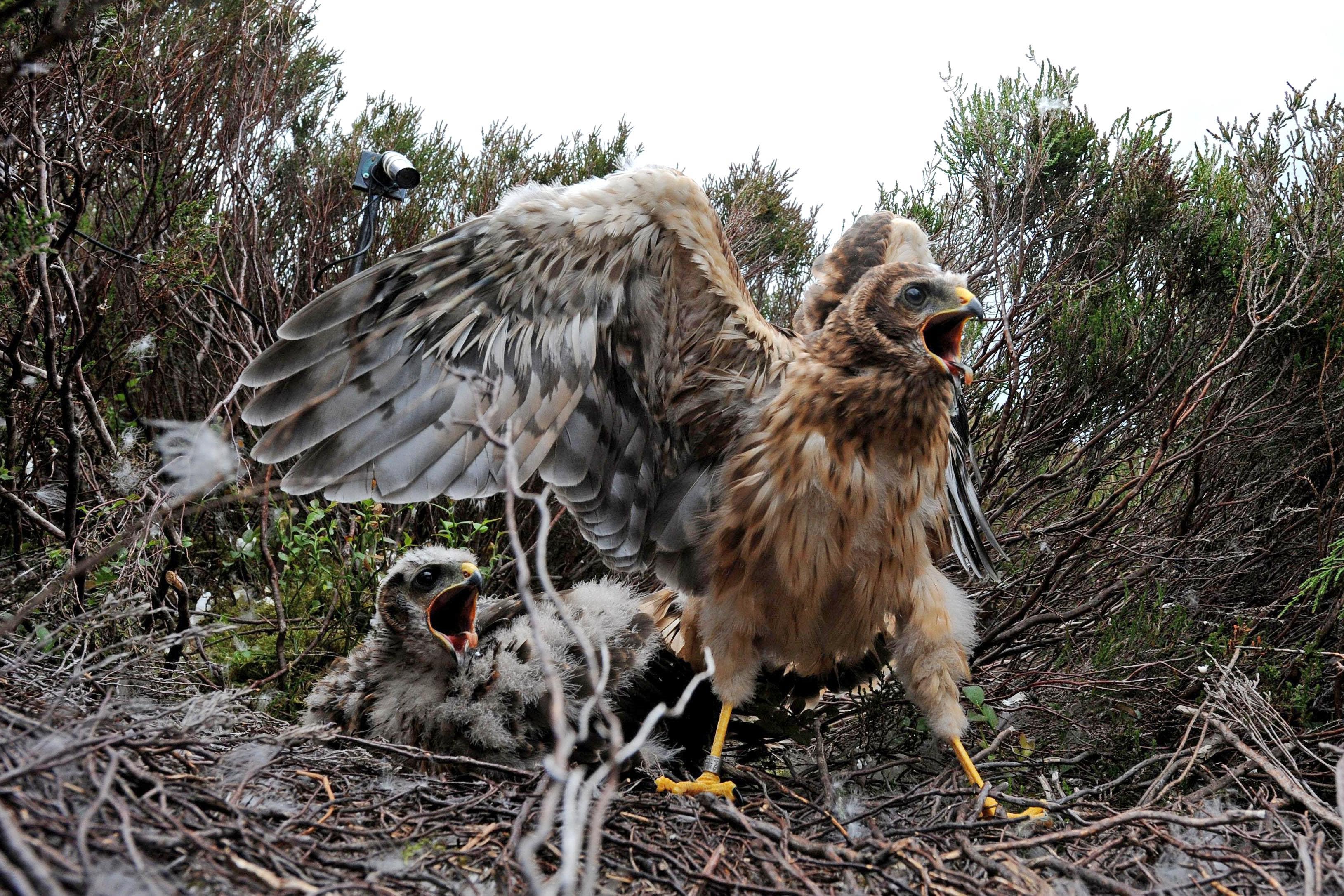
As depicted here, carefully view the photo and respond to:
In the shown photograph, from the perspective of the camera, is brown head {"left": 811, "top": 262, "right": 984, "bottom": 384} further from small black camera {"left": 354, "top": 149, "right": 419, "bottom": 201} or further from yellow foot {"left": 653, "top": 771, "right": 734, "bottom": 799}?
small black camera {"left": 354, "top": 149, "right": 419, "bottom": 201}

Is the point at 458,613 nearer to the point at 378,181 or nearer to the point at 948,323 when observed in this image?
A: the point at 948,323

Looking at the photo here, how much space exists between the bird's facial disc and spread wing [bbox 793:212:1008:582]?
0.42 meters

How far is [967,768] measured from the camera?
8.92 ft

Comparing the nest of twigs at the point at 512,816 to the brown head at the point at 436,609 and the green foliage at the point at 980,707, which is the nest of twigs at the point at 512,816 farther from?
the brown head at the point at 436,609

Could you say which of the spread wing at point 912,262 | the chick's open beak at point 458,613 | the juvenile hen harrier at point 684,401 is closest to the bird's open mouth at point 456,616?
the chick's open beak at point 458,613

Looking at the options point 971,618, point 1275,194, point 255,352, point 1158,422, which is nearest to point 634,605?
point 971,618

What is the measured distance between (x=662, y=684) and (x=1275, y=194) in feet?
10.9

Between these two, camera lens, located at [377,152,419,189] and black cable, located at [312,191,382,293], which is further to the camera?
camera lens, located at [377,152,419,189]

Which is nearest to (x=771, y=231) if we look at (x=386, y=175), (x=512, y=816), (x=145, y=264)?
(x=386, y=175)

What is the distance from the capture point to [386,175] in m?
3.97

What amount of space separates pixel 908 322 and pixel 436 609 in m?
1.71

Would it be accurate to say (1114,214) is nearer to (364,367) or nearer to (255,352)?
(364,367)

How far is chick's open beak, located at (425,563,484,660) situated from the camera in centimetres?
293

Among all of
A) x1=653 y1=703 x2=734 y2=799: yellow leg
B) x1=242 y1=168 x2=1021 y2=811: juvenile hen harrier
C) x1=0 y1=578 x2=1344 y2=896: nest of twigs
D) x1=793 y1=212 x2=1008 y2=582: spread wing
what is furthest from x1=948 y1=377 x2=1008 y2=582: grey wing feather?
x1=653 y1=703 x2=734 y2=799: yellow leg
